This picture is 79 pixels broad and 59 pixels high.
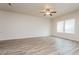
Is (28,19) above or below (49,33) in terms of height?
above

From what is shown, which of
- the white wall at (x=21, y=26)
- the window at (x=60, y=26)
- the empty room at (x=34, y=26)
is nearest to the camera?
the empty room at (x=34, y=26)

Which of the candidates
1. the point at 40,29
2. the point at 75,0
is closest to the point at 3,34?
the point at 40,29

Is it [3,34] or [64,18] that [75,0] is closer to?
[64,18]

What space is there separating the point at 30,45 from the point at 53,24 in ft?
4.04

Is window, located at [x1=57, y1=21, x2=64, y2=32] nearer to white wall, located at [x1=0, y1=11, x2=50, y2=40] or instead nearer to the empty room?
the empty room

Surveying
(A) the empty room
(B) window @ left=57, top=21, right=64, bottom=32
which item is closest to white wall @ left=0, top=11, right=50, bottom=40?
(A) the empty room

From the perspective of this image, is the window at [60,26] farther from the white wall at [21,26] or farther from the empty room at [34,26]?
the white wall at [21,26]

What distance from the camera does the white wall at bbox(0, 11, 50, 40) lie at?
125 inches

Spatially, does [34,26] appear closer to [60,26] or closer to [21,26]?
[21,26]

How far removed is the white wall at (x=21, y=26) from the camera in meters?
3.17

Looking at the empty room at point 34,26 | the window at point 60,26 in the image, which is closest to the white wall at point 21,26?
the empty room at point 34,26

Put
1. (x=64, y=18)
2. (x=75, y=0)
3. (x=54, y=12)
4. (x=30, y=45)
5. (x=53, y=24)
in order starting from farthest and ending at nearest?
(x=30, y=45), (x=64, y=18), (x=53, y=24), (x=54, y=12), (x=75, y=0)

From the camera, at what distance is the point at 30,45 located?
3.77m

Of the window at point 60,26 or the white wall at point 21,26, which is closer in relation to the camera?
the white wall at point 21,26
